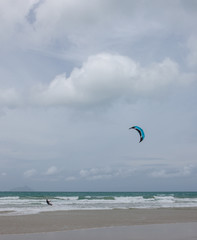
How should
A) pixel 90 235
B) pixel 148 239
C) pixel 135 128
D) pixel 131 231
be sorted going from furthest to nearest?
1. pixel 135 128
2. pixel 131 231
3. pixel 90 235
4. pixel 148 239

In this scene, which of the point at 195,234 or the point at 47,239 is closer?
the point at 47,239

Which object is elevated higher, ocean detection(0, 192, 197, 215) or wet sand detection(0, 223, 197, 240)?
ocean detection(0, 192, 197, 215)

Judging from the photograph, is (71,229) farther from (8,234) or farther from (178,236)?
(178,236)

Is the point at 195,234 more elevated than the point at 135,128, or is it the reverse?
the point at 135,128

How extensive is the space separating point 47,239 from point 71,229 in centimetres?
230

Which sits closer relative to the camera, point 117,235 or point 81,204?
point 117,235

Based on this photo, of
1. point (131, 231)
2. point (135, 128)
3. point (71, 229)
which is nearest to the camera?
point (131, 231)

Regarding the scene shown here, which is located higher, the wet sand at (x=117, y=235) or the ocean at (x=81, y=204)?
the ocean at (x=81, y=204)

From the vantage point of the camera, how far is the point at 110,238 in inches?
358

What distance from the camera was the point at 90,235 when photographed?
385 inches

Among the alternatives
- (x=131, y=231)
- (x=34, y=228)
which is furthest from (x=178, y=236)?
(x=34, y=228)

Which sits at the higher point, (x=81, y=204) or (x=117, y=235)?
(x=81, y=204)

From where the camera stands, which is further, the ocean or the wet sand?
the ocean

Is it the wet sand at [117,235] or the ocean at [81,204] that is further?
the ocean at [81,204]
